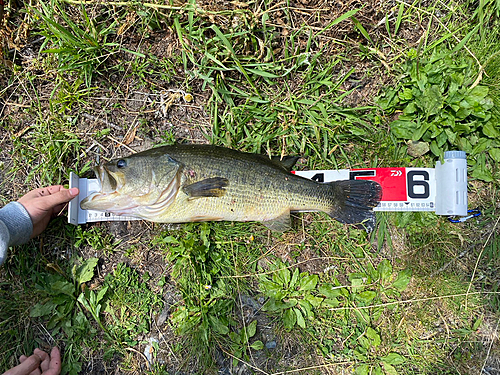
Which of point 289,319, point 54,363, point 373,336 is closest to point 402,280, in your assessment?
point 373,336

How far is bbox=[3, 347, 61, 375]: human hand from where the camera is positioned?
3.22 meters

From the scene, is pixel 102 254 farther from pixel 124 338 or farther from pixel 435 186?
pixel 435 186

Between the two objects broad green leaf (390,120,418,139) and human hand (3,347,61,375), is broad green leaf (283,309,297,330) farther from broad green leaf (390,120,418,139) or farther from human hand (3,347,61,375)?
human hand (3,347,61,375)

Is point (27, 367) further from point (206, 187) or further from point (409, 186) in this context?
point (409, 186)

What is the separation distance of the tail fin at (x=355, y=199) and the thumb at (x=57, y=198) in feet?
8.66

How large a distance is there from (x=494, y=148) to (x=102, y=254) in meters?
4.26

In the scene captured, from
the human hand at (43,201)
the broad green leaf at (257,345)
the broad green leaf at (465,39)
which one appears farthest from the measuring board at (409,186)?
the broad green leaf at (257,345)

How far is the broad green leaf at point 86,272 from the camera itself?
Answer: 3438 mm

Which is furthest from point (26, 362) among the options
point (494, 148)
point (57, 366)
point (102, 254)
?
point (494, 148)

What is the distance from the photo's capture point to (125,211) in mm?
3049

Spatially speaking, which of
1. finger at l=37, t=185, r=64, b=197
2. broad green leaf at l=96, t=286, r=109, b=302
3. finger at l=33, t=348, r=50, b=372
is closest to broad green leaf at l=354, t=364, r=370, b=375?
broad green leaf at l=96, t=286, r=109, b=302

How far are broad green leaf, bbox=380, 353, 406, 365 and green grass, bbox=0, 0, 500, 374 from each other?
15 millimetres

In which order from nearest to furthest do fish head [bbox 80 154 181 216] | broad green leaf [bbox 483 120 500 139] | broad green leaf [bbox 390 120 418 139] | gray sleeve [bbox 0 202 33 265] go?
fish head [bbox 80 154 181 216]
gray sleeve [bbox 0 202 33 265]
broad green leaf [bbox 483 120 500 139]
broad green leaf [bbox 390 120 418 139]

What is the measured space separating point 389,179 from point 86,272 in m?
3.35
